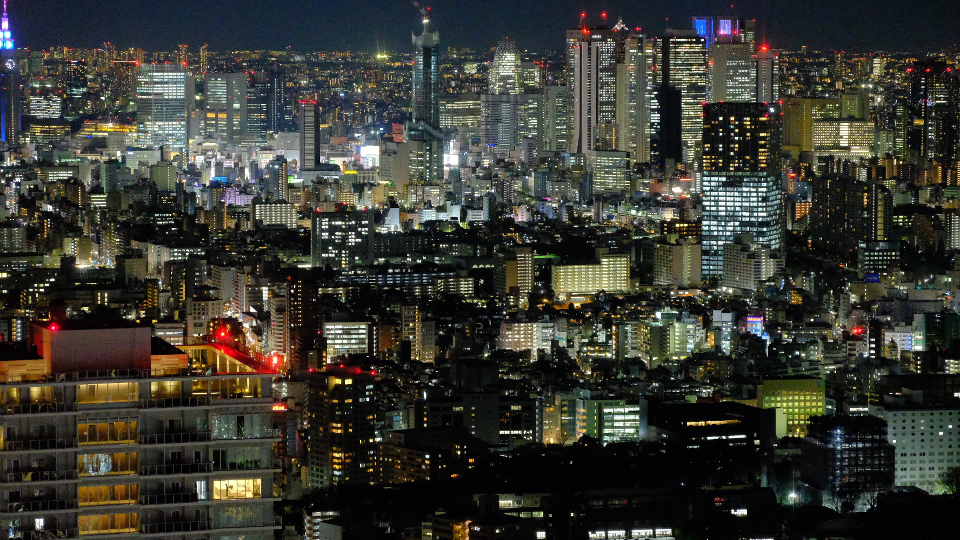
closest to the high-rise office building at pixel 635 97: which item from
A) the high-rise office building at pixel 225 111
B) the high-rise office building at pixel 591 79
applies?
the high-rise office building at pixel 591 79

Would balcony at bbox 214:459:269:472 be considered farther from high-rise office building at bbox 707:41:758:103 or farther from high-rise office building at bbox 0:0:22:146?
high-rise office building at bbox 707:41:758:103

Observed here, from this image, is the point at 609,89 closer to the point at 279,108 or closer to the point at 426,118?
the point at 426,118

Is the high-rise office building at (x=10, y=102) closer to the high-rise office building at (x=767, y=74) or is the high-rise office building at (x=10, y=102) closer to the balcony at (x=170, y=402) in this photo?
the high-rise office building at (x=767, y=74)

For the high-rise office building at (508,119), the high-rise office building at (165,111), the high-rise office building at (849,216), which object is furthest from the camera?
the high-rise office building at (508,119)

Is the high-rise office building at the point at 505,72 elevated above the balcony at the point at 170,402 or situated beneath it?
elevated above

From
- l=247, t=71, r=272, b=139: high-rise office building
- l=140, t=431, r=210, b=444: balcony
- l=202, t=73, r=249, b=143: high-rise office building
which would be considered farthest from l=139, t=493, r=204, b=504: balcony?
l=202, t=73, r=249, b=143: high-rise office building

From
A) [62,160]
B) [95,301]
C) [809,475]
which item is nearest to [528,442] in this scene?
[809,475]
